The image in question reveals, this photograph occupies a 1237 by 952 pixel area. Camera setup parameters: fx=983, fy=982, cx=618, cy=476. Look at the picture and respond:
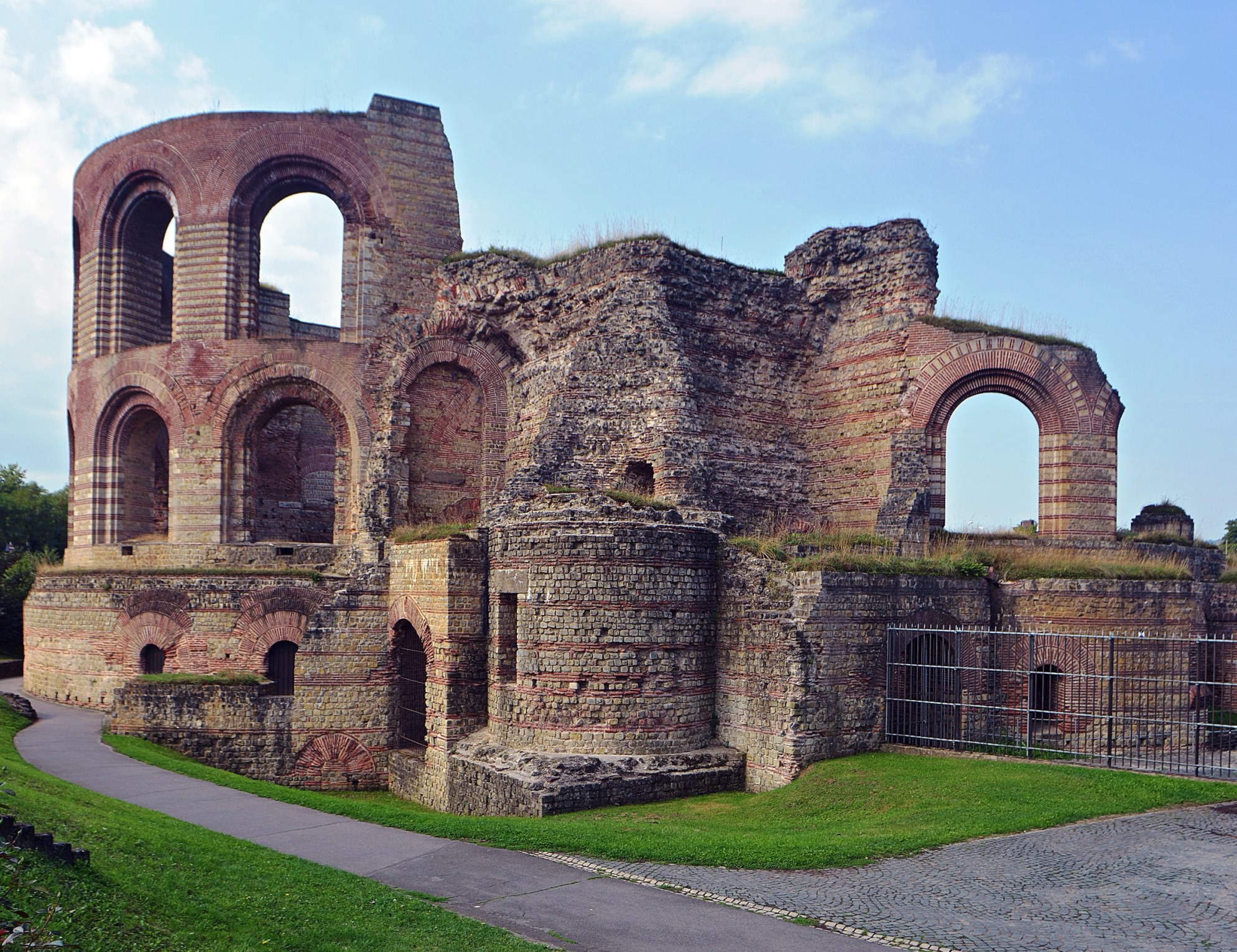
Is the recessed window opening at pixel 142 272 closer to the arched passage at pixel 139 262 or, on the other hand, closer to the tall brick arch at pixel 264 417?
the arched passage at pixel 139 262

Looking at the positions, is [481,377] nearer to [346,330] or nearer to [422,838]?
[346,330]

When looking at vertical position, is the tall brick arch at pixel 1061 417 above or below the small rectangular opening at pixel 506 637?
above

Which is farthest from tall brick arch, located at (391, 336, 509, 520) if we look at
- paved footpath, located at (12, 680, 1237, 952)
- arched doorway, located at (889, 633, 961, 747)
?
paved footpath, located at (12, 680, 1237, 952)

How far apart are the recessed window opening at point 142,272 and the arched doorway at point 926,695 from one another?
16682mm

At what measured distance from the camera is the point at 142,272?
21.9 meters

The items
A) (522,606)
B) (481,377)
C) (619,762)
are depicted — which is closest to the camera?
(619,762)

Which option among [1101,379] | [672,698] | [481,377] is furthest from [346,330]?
[1101,379]

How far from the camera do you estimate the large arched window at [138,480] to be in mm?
20688

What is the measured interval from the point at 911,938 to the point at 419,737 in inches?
446

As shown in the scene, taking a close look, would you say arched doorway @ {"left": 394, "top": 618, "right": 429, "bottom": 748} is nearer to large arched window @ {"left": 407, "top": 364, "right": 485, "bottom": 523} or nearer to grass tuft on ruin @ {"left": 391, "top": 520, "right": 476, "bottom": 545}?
grass tuft on ruin @ {"left": 391, "top": 520, "right": 476, "bottom": 545}

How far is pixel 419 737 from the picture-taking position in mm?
16609

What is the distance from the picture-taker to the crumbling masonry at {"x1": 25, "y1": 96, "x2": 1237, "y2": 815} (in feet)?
42.6

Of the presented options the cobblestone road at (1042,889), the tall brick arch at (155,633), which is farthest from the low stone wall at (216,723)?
the cobblestone road at (1042,889)

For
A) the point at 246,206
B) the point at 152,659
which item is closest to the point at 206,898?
the point at 152,659
